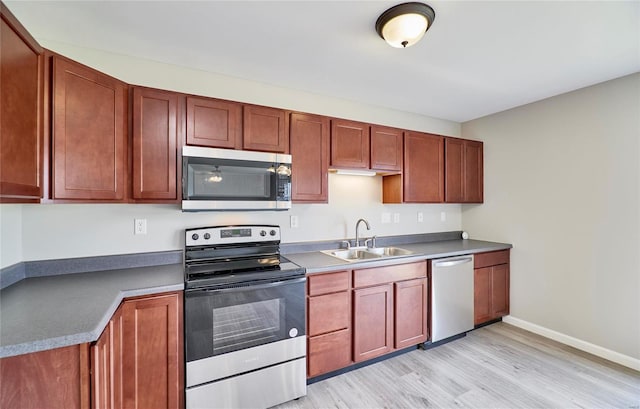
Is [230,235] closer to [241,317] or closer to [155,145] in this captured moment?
[241,317]

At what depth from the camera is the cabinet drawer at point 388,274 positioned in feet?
7.50

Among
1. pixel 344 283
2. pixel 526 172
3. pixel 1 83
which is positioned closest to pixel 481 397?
pixel 344 283

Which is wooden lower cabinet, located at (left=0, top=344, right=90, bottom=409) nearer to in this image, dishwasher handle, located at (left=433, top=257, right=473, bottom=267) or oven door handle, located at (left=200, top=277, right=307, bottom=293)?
oven door handle, located at (left=200, top=277, right=307, bottom=293)

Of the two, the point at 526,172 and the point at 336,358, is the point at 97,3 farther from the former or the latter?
the point at 526,172

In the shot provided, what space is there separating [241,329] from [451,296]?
2089mm

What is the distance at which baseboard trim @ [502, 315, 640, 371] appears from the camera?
7.68ft

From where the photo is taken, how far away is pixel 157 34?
1.82 meters

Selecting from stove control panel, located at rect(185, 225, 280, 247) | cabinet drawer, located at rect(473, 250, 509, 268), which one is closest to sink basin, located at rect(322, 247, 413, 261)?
stove control panel, located at rect(185, 225, 280, 247)

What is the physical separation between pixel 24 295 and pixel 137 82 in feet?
5.20

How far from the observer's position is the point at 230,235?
223cm

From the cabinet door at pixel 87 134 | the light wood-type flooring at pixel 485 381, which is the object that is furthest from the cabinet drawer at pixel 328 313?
the cabinet door at pixel 87 134

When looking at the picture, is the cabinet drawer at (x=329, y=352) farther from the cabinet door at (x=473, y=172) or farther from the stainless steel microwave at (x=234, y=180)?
the cabinet door at (x=473, y=172)

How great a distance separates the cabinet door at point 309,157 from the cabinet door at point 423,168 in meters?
0.99

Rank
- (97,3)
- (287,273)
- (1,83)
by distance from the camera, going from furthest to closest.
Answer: (287,273), (97,3), (1,83)
